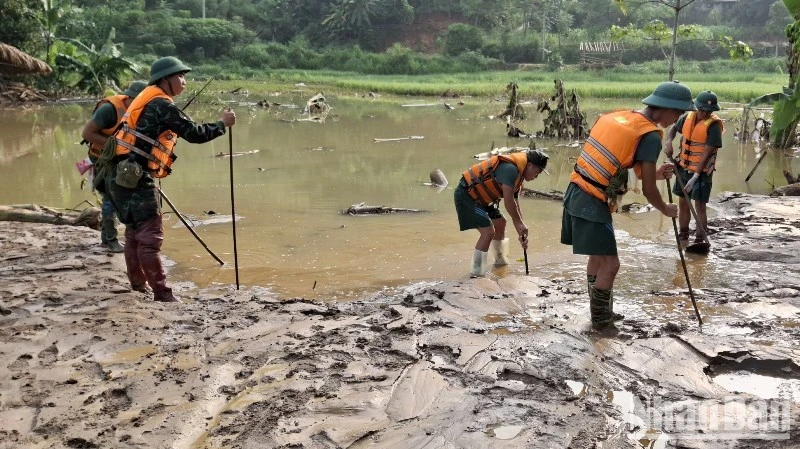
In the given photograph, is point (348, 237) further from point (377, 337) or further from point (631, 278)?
point (377, 337)

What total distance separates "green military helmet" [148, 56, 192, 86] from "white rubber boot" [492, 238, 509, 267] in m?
3.30

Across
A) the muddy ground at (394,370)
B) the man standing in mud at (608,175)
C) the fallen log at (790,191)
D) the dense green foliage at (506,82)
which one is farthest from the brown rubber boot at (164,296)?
the dense green foliage at (506,82)

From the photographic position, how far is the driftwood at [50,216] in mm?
8305

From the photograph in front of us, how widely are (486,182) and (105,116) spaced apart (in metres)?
3.37

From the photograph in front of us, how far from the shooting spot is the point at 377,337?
4598 mm

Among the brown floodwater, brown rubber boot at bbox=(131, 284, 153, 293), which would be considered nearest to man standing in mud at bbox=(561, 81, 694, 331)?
the brown floodwater

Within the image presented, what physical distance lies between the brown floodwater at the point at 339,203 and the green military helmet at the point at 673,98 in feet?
6.97

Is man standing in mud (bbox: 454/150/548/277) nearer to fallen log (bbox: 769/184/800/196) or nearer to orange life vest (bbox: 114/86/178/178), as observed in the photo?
orange life vest (bbox: 114/86/178/178)

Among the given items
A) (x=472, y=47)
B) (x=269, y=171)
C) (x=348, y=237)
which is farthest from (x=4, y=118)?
(x=472, y=47)

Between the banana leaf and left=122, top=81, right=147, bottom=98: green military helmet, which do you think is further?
the banana leaf

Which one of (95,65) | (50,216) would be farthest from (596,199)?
(95,65)

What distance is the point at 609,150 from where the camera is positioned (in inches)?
189

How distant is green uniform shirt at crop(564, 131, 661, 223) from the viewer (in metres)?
4.68

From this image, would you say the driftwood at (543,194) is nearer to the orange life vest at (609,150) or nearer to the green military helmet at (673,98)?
the orange life vest at (609,150)
